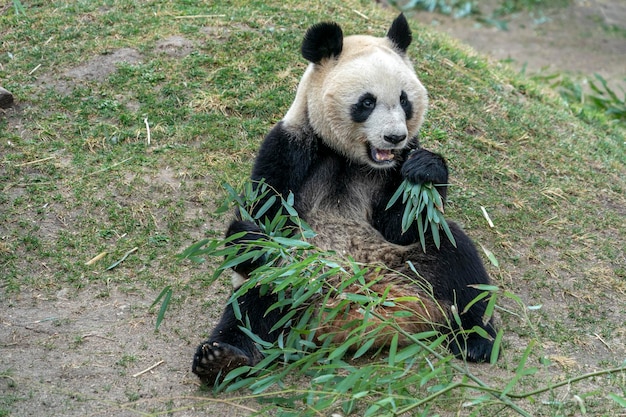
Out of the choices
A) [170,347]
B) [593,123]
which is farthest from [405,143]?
[593,123]

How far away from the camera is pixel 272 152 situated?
4.57m

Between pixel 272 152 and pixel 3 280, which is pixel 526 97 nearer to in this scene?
pixel 272 152

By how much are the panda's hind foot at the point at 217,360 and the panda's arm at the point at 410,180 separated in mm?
1161

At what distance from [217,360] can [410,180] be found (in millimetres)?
1429

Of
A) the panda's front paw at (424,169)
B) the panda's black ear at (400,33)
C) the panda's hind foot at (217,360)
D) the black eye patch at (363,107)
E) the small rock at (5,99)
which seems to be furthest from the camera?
the small rock at (5,99)

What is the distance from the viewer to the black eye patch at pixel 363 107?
456 centimetres

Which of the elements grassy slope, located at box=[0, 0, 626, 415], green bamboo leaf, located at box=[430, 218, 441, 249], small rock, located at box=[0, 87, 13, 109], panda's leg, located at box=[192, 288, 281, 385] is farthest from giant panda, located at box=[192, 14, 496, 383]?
small rock, located at box=[0, 87, 13, 109]

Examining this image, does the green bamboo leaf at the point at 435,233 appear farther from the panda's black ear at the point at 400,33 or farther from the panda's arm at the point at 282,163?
the panda's black ear at the point at 400,33

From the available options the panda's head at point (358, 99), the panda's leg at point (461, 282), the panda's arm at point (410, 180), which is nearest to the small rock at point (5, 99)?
the panda's head at point (358, 99)

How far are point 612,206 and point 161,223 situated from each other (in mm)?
3610

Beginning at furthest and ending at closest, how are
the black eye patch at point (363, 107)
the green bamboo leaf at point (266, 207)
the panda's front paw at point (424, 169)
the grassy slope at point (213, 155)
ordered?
the grassy slope at point (213, 155) < the black eye patch at point (363, 107) < the panda's front paw at point (424, 169) < the green bamboo leaf at point (266, 207)

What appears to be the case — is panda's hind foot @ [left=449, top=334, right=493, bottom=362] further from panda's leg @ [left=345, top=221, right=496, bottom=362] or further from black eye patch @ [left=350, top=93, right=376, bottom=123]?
black eye patch @ [left=350, top=93, right=376, bottom=123]

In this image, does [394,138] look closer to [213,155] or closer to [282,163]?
[282,163]

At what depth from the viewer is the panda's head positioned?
4.54 m
